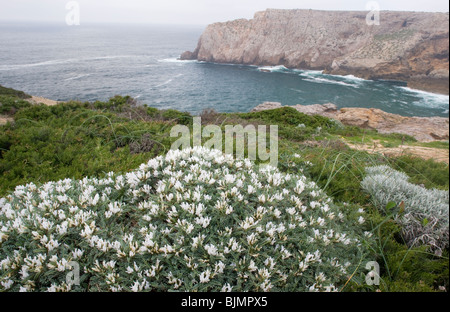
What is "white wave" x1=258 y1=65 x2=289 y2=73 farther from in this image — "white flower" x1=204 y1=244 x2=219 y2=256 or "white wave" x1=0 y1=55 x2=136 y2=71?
"white flower" x1=204 y1=244 x2=219 y2=256

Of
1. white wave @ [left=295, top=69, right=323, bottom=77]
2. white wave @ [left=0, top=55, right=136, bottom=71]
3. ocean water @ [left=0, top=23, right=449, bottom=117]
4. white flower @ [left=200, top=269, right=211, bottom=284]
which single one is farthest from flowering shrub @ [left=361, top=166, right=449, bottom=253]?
white wave @ [left=295, top=69, right=323, bottom=77]

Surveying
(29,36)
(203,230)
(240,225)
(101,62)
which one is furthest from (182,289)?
(101,62)

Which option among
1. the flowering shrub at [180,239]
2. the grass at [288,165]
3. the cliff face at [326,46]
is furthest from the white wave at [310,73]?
the flowering shrub at [180,239]

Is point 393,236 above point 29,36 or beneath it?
beneath

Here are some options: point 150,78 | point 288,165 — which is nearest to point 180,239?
point 288,165

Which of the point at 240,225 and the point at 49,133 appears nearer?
the point at 240,225

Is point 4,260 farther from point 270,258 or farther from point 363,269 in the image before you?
point 363,269
